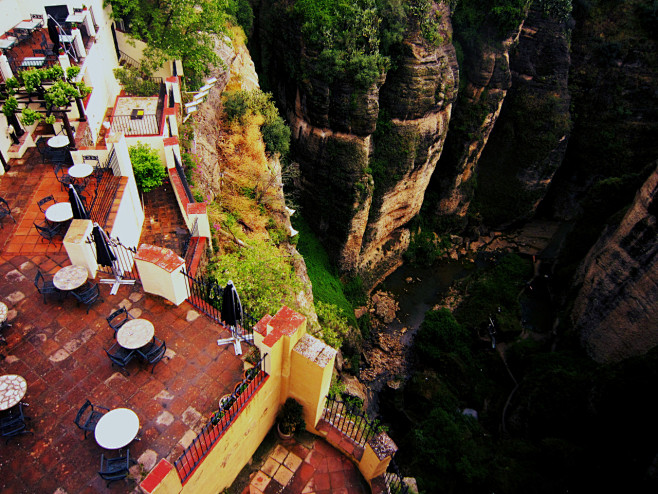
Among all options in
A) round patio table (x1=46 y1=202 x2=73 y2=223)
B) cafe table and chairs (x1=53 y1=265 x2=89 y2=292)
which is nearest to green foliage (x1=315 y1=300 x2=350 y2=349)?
cafe table and chairs (x1=53 y1=265 x2=89 y2=292)

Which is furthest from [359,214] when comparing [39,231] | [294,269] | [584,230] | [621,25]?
[621,25]

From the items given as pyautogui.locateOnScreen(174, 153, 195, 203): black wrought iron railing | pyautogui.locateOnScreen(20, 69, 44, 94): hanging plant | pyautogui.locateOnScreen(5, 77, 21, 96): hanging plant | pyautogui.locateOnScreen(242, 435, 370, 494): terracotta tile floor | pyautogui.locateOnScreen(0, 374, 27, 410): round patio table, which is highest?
pyautogui.locateOnScreen(20, 69, 44, 94): hanging plant

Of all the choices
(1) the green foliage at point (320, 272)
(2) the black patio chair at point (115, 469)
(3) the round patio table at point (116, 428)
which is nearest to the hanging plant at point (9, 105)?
(3) the round patio table at point (116, 428)

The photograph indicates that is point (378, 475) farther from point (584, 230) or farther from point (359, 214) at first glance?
point (584, 230)

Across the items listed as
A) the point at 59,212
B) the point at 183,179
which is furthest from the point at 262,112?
the point at 59,212

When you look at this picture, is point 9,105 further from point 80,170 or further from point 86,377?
point 86,377

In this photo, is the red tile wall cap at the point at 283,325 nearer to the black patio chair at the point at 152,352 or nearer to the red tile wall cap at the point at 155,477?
the black patio chair at the point at 152,352

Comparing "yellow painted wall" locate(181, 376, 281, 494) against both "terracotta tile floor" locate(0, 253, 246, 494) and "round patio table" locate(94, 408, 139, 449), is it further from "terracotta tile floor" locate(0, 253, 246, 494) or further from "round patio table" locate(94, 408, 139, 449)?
"round patio table" locate(94, 408, 139, 449)

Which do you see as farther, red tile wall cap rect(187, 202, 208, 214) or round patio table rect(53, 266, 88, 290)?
red tile wall cap rect(187, 202, 208, 214)
